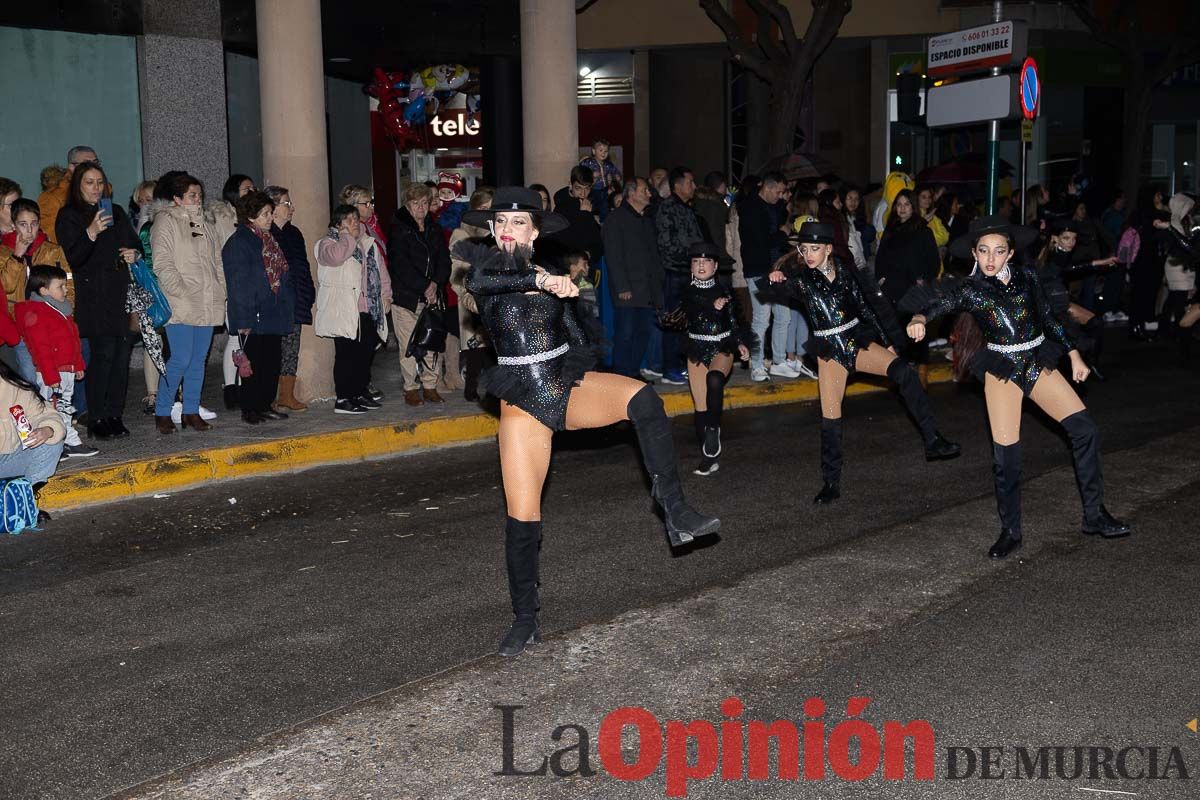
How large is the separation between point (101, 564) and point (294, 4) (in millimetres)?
6791

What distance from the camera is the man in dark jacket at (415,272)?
40.3ft

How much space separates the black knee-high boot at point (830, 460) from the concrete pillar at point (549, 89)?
6927 millimetres

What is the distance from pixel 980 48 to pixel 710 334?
27.3 ft

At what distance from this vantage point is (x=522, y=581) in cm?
613

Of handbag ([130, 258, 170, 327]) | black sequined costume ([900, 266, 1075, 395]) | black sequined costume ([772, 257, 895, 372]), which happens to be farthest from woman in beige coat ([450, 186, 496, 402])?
black sequined costume ([900, 266, 1075, 395])

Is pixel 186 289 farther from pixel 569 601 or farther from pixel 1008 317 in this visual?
pixel 1008 317

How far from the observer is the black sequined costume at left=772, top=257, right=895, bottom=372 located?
8.79 metres

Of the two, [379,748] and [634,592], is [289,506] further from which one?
[379,748]

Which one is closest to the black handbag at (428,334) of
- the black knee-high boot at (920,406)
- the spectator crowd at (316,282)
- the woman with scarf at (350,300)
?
the spectator crowd at (316,282)

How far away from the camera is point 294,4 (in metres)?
12.7

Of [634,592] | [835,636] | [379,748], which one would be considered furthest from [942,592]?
[379,748]

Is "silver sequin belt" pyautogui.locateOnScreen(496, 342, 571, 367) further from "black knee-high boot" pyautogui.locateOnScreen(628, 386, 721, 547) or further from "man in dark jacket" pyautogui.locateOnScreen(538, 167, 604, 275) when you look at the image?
"man in dark jacket" pyautogui.locateOnScreen(538, 167, 604, 275)

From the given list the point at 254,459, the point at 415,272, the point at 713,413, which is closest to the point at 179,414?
the point at 254,459

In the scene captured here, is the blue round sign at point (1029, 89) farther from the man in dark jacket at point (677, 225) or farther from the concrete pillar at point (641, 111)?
the concrete pillar at point (641, 111)
